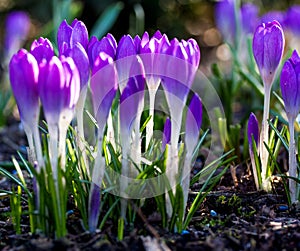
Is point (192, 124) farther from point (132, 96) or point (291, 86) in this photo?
point (291, 86)

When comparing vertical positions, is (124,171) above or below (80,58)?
below

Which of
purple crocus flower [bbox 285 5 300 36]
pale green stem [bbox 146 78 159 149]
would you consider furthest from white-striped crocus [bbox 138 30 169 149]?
purple crocus flower [bbox 285 5 300 36]

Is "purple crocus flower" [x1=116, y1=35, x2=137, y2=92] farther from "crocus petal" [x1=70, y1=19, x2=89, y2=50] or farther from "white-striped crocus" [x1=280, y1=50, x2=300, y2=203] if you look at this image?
"white-striped crocus" [x1=280, y1=50, x2=300, y2=203]

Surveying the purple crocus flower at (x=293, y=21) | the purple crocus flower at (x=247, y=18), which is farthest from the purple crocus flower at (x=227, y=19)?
the purple crocus flower at (x=293, y=21)

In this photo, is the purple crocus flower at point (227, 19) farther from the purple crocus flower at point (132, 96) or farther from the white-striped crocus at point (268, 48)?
the purple crocus flower at point (132, 96)

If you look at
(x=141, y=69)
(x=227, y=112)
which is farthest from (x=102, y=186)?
(x=227, y=112)

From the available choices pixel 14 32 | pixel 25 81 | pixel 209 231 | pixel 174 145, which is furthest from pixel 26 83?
pixel 14 32
